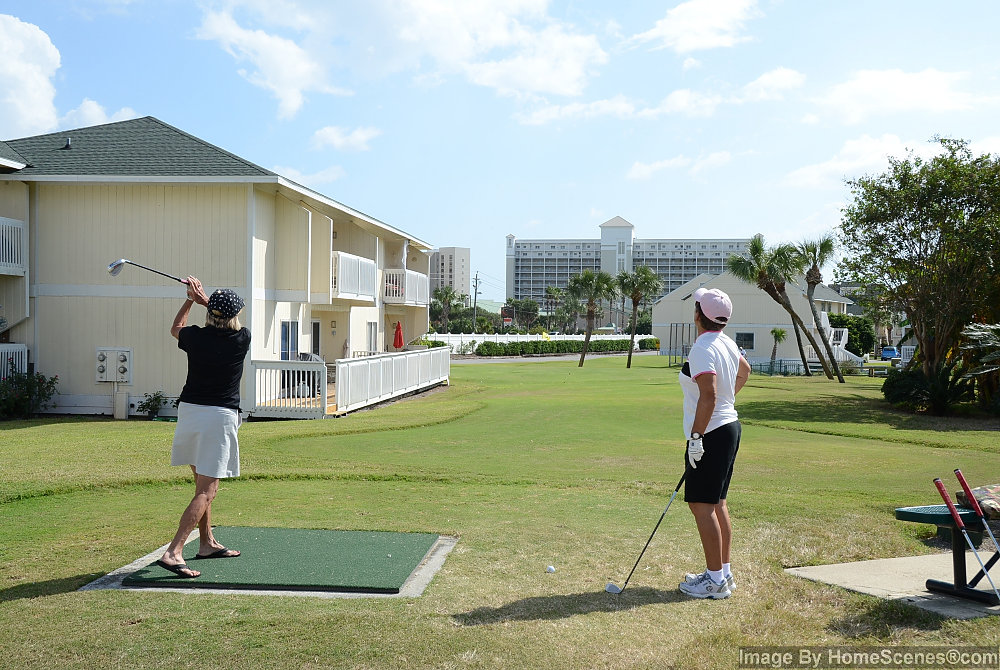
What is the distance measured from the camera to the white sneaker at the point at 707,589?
17.2 feet

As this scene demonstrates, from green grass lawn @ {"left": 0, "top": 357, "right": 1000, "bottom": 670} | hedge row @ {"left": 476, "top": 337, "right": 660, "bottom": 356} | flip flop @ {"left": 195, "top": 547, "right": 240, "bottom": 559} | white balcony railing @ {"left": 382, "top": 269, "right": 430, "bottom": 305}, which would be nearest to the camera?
green grass lawn @ {"left": 0, "top": 357, "right": 1000, "bottom": 670}

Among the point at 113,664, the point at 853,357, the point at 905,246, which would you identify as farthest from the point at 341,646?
the point at 853,357

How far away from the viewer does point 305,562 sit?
233 inches

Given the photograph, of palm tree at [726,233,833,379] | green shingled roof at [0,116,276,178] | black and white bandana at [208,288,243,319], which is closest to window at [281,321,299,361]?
green shingled roof at [0,116,276,178]

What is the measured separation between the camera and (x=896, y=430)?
18.4 metres

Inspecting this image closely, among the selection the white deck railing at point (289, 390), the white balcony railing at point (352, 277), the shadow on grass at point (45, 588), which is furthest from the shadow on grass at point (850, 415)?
the shadow on grass at point (45, 588)

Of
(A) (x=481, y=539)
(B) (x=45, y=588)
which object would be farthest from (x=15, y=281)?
(A) (x=481, y=539)

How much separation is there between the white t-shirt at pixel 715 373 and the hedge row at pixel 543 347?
5810cm

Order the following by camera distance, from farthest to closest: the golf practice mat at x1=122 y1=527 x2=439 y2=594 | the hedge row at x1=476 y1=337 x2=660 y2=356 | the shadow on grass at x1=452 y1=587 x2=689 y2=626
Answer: the hedge row at x1=476 y1=337 x2=660 y2=356, the golf practice mat at x1=122 y1=527 x2=439 y2=594, the shadow on grass at x1=452 y1=587 x2=689 y2=626

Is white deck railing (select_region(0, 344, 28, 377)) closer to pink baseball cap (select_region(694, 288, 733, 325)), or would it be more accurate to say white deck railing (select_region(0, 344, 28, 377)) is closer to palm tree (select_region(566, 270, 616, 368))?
pink baseball cap (select_region(694, 288, 733, 325))

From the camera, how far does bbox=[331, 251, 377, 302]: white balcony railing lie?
2245 cm

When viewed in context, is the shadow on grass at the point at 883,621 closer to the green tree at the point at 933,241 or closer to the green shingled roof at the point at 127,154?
the green shingled roof at the point at 127,154

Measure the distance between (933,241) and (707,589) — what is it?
923 inches

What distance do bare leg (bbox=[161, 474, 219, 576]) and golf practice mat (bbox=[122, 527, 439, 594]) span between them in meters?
0.12
